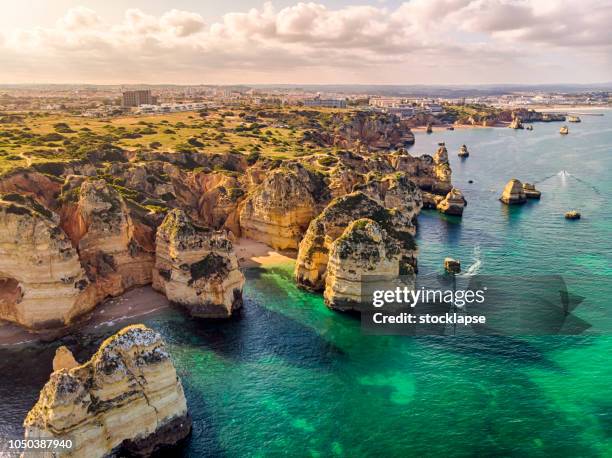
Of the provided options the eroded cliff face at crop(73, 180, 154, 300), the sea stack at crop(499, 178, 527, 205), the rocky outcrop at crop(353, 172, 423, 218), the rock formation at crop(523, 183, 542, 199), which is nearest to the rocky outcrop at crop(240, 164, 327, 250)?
the rocky outcrop at crop(353, 172, 423, 218)

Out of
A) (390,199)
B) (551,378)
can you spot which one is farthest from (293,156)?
(551,378)

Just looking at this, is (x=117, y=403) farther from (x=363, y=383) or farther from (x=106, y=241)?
(x=106, y=241)

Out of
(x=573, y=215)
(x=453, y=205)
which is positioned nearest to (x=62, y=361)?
(x=453, y=205)

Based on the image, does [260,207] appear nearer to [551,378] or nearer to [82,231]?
[82,231]

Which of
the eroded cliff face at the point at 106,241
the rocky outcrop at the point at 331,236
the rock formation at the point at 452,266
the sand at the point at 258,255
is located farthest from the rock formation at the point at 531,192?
the eroded cliff face at the point at 106,241

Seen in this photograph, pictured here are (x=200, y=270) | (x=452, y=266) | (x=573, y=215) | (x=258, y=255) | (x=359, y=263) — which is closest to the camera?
(x=359, y=263)

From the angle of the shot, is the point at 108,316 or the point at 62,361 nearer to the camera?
the point at 62,361

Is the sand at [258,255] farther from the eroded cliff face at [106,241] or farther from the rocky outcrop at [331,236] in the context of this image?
the eroded cliff face at [106,241]
